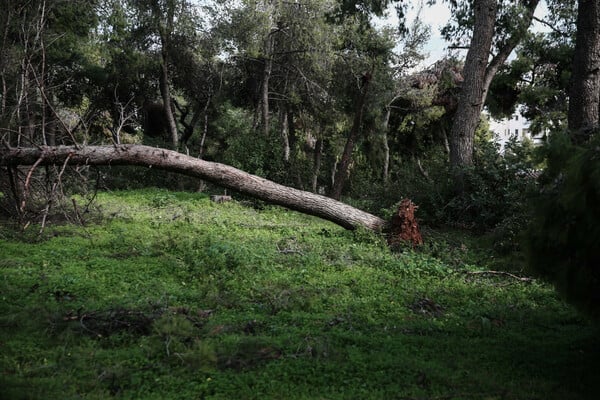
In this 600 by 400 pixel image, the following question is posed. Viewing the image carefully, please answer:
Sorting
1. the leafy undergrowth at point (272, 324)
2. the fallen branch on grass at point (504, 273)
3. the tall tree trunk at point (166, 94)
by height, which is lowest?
the leafy undergrowth at point (272, 324)

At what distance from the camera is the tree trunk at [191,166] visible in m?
8.41

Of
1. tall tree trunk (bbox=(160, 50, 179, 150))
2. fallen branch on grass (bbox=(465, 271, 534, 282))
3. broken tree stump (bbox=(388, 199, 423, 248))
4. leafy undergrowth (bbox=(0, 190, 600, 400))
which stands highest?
tall tree trunk (bbox=(160, 50, 179, 150))

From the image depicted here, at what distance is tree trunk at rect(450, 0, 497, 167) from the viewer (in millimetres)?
13195

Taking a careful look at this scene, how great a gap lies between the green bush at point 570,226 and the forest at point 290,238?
0.05ft

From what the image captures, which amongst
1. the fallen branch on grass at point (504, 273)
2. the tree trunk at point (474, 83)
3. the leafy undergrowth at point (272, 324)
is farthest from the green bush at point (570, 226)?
the tree trunk at point (474, 83)

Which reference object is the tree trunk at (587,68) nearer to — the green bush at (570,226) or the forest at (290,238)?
the forest at (290,238)

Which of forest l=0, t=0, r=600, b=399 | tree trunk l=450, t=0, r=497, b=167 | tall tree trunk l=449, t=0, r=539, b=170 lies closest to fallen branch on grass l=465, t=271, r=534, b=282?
forest l=0, t=0, r=600, b=399

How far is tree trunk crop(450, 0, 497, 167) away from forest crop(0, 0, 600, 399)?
55mm

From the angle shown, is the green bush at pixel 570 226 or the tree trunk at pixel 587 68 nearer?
the green bush at pixel 570 226

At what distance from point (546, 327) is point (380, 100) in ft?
58.1

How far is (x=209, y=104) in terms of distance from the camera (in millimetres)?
24203

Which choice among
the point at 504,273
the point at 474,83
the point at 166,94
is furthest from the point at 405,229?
the point at 166,94

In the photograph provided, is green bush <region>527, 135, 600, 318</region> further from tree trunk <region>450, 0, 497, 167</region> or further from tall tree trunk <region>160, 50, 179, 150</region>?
tall tree trunk <region>160, 50, 179, 150</region>

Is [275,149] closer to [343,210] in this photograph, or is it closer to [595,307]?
[343,210]
